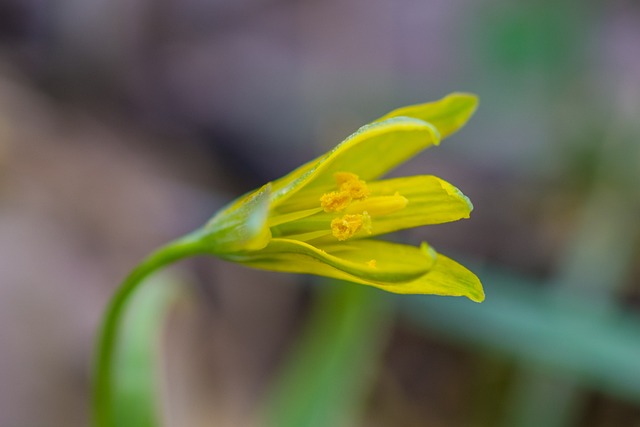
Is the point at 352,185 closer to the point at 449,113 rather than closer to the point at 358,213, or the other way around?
the point at 358,213

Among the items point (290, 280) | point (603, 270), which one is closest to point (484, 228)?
point (603, 270)

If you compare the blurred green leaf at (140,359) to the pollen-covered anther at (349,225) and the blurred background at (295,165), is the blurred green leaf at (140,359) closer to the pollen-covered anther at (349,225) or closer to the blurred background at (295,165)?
the blurred background at (295,165)

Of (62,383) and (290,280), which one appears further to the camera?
(290,280)

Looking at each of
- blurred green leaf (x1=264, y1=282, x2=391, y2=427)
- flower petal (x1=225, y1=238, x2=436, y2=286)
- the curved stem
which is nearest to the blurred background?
blurred green leaf (x1=264, y1=282, x2=391, y2=427)

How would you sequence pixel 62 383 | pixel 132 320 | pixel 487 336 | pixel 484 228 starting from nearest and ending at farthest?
pixel 132 320 < pixel 62 383 < pixel 487 336 < pixel 484 228

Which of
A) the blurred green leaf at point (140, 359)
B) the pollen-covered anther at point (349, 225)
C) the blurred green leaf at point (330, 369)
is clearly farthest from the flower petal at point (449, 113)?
the blurred green leaf at point (330, 369)

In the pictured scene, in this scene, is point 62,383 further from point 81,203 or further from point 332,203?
point 332,203

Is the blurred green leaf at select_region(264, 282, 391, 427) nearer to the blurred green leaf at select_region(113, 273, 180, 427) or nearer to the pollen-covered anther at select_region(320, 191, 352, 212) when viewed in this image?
the blurred green leaf at select_region(113, 273, 180, 427)
